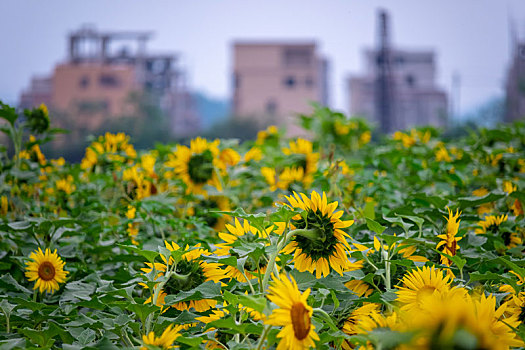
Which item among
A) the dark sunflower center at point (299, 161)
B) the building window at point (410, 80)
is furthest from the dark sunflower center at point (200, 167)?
the building window at point (410, 80)

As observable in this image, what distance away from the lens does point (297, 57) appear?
986 inches

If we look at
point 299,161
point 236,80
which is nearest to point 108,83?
point 236,80

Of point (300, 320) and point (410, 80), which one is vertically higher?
point (410, 80)

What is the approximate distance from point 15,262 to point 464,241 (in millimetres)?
681

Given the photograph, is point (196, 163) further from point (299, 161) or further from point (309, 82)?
point (309, 82)

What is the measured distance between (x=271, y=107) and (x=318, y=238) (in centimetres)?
2397

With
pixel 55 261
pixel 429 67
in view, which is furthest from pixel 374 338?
pixel 429 67

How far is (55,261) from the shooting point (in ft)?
2.78

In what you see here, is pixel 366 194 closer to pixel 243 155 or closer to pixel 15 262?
pixel 243 155

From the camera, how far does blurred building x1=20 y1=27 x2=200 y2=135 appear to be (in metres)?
22.6

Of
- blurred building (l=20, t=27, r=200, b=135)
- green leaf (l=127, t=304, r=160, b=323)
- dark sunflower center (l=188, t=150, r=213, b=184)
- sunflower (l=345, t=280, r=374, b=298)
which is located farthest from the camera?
blurred building (l=20, t=27, r=200, b=135)

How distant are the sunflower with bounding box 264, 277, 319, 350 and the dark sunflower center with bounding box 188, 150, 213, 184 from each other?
2.72 feet

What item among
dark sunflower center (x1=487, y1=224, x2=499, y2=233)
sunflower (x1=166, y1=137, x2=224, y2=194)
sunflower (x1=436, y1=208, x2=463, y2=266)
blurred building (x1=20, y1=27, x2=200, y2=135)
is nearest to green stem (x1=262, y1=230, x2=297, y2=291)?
sunflower (x1=436, y1=208, x2=463, y2=266)

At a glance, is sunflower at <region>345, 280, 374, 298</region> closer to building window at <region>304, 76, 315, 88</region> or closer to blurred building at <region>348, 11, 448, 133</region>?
blurred building at <region>348, 11, 448, 133</region>
